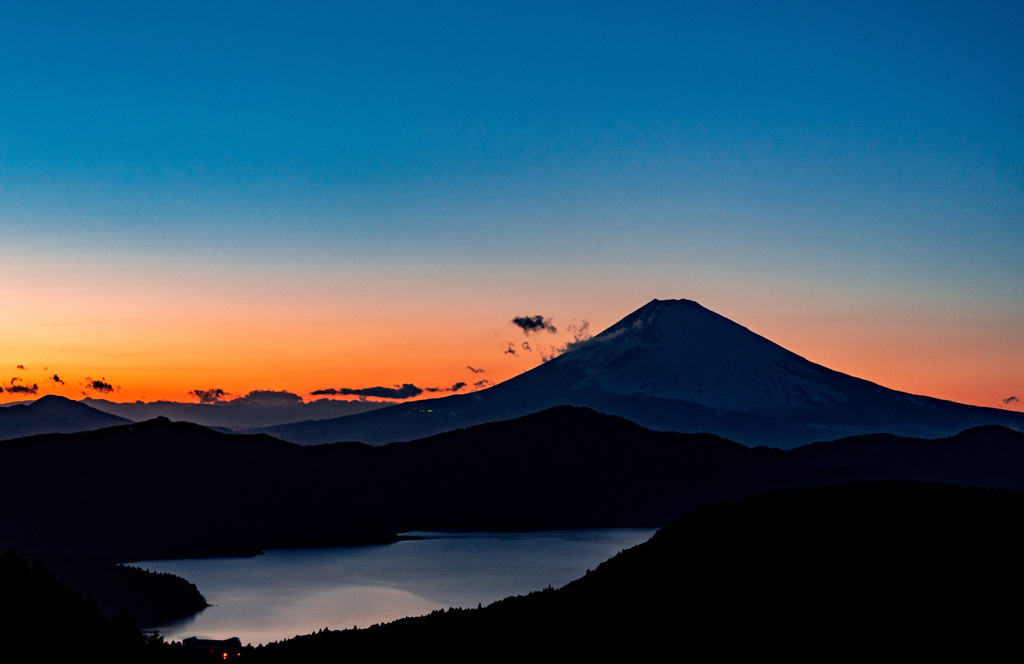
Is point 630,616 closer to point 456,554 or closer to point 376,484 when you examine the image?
point 456,554

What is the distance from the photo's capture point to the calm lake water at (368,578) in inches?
3046

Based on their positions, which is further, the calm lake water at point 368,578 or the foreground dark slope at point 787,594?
the calm lake water at point 368,578

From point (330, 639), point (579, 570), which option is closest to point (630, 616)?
point (330, 639)

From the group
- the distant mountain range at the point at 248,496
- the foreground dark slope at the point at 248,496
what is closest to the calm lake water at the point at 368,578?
the distant mountain range at the point at 248,496

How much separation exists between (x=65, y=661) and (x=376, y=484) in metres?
156

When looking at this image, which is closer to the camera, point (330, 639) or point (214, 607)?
point (330, 639)

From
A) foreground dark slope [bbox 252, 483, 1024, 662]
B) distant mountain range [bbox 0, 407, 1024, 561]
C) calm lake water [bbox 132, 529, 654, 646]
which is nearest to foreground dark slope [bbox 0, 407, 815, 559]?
distant mountain range [bbox 0, 407, 1024, 561]

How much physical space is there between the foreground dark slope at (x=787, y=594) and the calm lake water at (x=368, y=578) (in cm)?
2528

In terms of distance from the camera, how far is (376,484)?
188375 millimetres

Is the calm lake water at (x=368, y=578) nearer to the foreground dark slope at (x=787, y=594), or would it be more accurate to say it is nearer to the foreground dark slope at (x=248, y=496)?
the foreground dark slope at (x=248, y=496)

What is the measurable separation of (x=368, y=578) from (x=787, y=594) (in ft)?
242

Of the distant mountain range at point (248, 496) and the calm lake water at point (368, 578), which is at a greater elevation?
the distant mountain range at point (248, 496)

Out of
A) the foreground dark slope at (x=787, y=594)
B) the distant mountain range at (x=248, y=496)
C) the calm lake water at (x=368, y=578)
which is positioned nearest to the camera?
the foreground dark slope at (x=787, y=594)

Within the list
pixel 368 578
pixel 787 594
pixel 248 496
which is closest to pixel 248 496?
pixel 248 496
